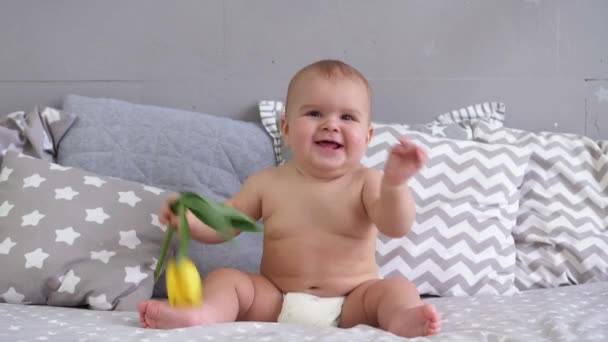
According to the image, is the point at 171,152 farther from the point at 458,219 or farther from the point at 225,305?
the point at 458,219

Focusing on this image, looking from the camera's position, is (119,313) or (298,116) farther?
(298,116)

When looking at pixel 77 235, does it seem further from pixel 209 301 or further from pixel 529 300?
pixel 529 300

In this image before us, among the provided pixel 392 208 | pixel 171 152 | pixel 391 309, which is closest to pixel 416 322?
pixel 391 309

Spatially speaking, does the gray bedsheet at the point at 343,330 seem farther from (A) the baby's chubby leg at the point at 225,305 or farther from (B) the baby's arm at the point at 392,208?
(B) the baby's arm at the point at 392,208

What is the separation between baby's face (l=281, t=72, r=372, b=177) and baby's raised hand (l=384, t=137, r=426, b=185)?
17 cm

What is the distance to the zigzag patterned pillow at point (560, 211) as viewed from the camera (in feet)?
5.62

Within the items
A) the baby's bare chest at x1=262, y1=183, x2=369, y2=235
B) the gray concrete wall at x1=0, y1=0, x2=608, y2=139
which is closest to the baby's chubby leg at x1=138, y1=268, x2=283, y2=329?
the baby's bare chest at x1=262, y1=183, x2=369, y2=235

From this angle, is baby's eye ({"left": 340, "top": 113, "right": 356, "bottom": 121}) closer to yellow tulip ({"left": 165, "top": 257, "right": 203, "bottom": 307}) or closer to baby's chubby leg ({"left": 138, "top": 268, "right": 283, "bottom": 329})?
baby's chubby leg ({"left": 138, "top": 268, "right": 283, "bottom": 329})

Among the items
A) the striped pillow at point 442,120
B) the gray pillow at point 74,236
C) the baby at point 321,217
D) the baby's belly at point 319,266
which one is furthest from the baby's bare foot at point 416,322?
the striped pillow at point 442,120

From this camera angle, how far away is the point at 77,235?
1488 millimetres

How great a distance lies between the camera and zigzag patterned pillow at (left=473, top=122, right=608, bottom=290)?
171 cm

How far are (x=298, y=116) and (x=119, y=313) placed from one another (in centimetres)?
50

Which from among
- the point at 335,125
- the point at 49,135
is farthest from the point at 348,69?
the point at 49,135

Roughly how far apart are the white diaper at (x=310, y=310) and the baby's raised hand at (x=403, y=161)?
0.86ft
